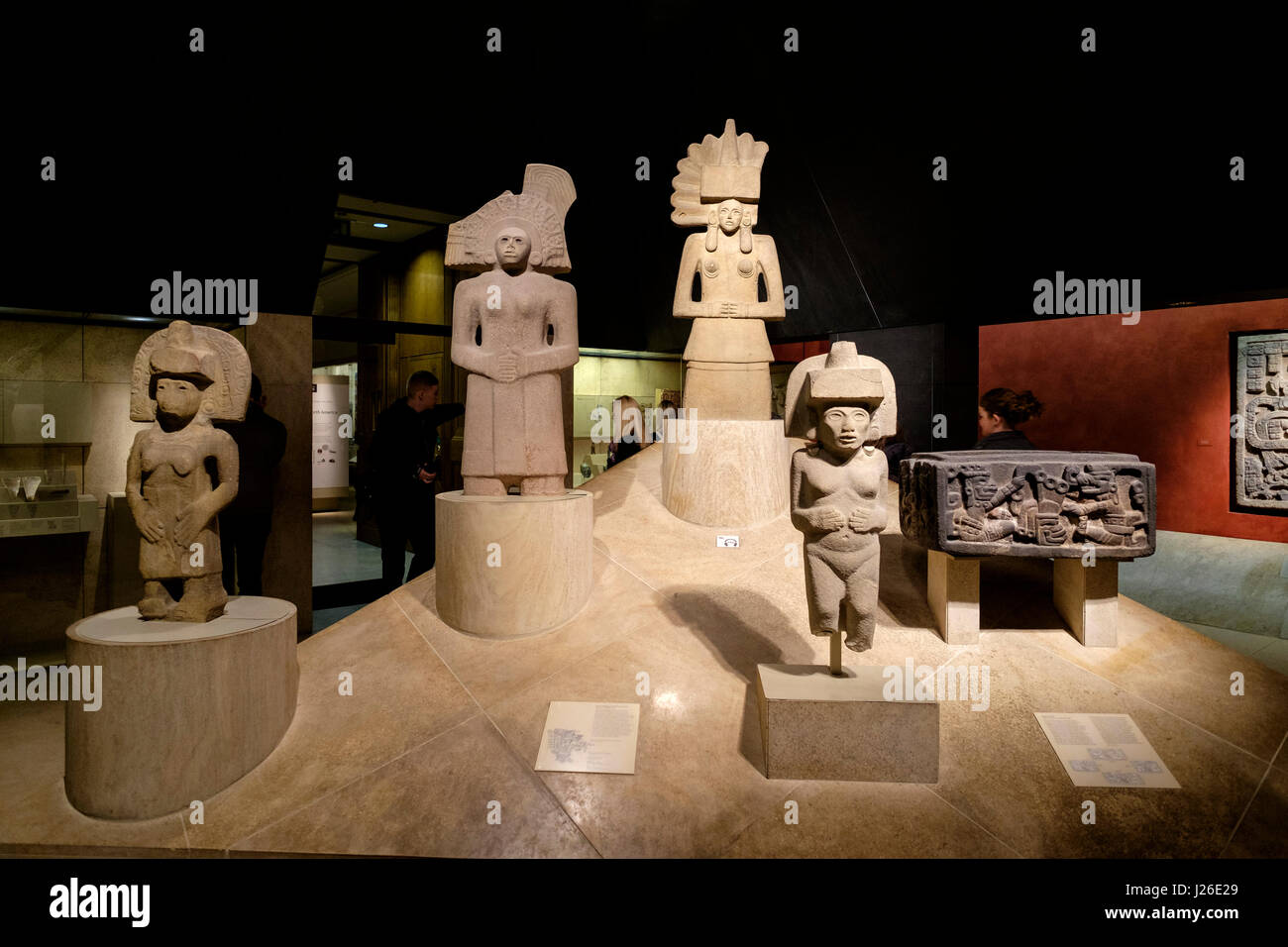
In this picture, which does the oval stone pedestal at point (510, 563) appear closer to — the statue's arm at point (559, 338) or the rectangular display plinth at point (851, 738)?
the statue's arm at point (559, 338)

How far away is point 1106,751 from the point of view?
8.68ft

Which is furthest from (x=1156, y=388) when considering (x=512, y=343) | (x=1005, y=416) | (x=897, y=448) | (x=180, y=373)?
(x=180, y=373)

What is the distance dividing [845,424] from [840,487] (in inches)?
9.8

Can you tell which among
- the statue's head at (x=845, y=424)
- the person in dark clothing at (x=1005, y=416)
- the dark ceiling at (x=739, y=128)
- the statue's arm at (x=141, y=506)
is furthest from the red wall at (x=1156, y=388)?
the statue's arm at (x=141, y=506)

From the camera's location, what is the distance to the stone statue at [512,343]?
3756 mm

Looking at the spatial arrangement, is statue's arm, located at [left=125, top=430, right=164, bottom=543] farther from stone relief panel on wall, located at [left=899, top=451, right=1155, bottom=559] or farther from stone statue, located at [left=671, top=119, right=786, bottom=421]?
stone relief panel on wall, located at [left=899, top=451, right=1155, bottom=559]

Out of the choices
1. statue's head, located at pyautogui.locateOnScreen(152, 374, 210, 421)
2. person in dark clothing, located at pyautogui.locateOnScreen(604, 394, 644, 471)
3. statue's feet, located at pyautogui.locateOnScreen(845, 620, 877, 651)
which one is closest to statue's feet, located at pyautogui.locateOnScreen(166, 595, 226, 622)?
statue's head, located at pyautogui.locateOnScreen(152, 374, 210, 421)

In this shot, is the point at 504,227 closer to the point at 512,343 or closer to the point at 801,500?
the point at 512,343

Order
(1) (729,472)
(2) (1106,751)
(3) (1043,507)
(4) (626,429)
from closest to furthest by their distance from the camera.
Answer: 1. (2) (1106,751)
2. (3) (1043,507)
3. (1) (729,472)
4. (4) (626,429)

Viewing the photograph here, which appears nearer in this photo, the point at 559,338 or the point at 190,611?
the point at 190,611

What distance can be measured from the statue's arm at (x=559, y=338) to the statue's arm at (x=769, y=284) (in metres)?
1.49

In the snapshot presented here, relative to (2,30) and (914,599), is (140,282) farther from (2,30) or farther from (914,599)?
(914,599)
